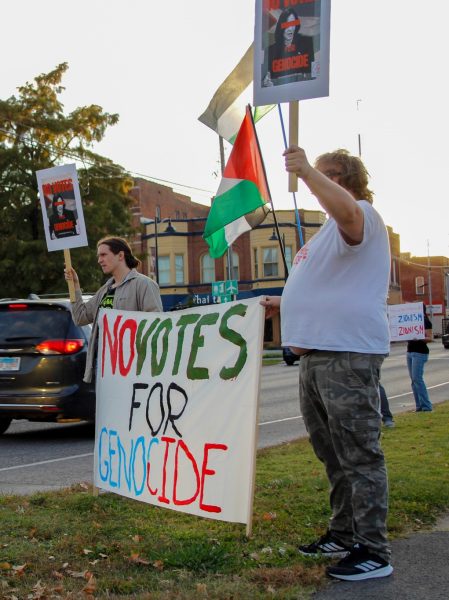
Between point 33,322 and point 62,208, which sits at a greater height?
point 62,208

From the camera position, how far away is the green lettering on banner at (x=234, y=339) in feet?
16.1

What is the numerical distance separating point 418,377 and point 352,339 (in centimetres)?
942

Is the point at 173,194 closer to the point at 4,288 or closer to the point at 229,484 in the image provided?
the point at 4,288

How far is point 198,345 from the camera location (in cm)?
520

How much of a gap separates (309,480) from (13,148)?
33.8 meters

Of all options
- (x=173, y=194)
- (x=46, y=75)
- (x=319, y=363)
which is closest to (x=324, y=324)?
(x=319, y=363)

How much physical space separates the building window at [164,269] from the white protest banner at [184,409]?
54.8 metres

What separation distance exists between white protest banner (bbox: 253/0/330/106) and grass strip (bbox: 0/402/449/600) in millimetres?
2298

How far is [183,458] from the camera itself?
16.7ft

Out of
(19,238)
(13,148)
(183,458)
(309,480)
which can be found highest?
(13,148)

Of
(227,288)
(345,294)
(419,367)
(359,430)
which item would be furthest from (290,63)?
(227,288)

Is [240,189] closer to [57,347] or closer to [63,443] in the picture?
[57,347]

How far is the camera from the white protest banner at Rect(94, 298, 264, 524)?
4.81m

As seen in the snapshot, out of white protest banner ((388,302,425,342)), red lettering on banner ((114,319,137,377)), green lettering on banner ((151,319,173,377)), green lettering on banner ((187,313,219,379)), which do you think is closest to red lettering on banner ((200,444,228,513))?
green lettering on banner ((187,313,219,379))
